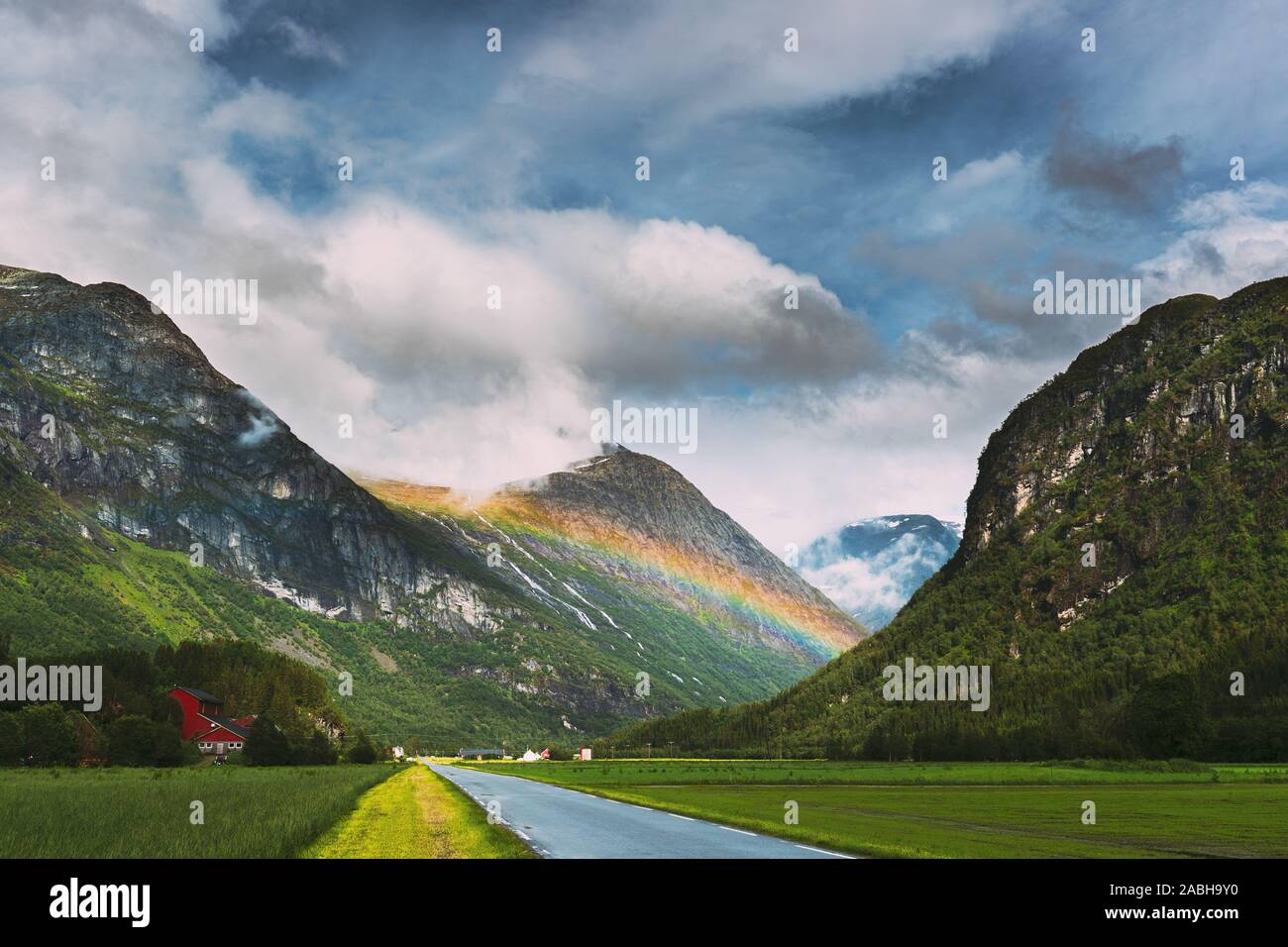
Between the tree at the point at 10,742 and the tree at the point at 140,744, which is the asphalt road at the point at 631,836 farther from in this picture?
the tree at the point at 140,744

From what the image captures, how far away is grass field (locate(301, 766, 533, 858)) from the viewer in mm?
25500

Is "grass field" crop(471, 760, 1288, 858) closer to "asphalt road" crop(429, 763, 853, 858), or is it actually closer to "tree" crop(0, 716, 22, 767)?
"asphalt road" crop(429, 763, 853, 858)

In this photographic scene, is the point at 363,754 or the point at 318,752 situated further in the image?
the point at 363,754

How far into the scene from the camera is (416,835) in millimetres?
31125

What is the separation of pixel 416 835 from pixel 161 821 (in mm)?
9899

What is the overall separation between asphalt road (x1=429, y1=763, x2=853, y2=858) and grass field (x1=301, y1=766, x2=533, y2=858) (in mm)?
1086

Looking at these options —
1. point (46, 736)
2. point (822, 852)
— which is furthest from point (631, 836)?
point (46, 736)

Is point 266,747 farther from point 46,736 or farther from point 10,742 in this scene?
point 10,742

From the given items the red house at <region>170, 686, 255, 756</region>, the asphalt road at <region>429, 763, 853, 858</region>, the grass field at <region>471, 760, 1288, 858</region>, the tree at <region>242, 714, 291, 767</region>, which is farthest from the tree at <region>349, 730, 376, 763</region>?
the asphalt road at <region>429, 763, 853, 858</region>

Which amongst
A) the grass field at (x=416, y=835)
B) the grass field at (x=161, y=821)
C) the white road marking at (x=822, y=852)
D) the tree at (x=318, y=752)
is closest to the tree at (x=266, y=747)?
the tree at (x=318, y=752)

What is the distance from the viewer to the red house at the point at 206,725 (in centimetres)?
15700
